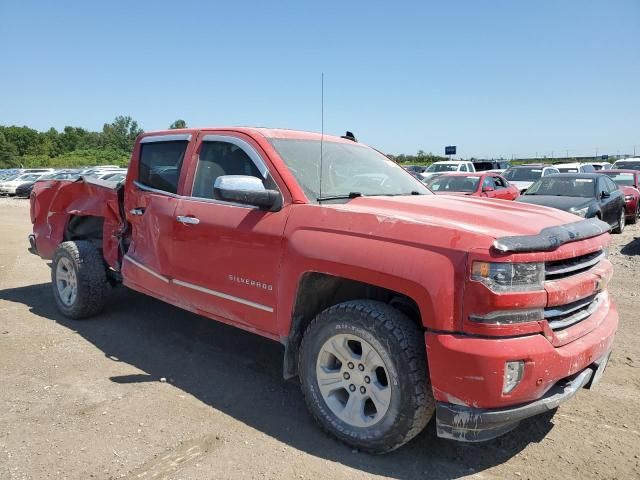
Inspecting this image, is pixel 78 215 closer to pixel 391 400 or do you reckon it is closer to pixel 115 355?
pixel 115 355

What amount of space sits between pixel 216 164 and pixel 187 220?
20.4 inches

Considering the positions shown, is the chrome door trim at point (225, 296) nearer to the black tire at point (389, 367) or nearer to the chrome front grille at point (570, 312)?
the black tire at point (389, 367)

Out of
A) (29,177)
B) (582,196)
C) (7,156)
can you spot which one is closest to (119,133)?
(7,156)

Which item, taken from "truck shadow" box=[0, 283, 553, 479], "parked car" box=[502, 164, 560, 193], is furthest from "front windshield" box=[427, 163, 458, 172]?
"truck shadow" box=[0, 283, 553, 479]

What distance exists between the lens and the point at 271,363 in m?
4.34

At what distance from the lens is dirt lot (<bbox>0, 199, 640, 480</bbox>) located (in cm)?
283

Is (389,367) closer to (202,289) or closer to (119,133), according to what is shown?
(202,289)

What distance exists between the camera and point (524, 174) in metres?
18.8

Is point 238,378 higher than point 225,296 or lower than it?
lower

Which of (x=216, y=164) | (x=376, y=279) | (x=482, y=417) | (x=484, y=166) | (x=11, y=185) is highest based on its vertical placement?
(x=216, y=164)

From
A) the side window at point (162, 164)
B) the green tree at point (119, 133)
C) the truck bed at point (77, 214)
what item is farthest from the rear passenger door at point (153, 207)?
the green tree at point (119, 133)

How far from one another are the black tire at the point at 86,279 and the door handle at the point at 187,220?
1.80m

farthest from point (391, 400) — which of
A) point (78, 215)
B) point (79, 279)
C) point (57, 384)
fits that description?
point (78, 215)

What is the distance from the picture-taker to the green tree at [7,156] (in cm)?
7925
